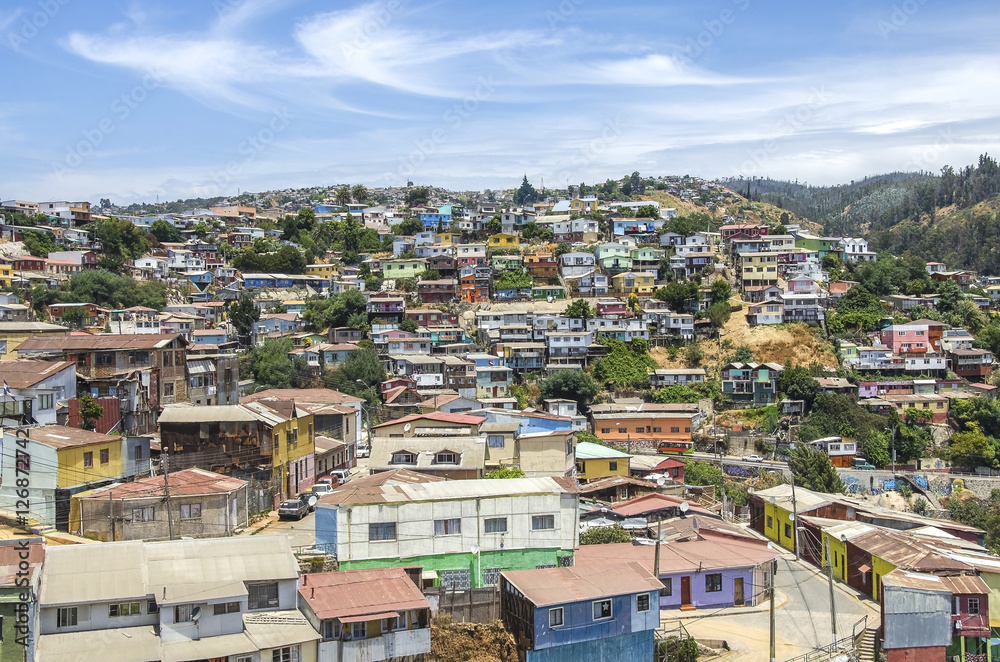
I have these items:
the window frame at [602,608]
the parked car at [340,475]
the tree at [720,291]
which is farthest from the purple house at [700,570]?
the tree at [720,291]

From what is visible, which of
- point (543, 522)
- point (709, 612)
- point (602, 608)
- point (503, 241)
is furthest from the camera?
point (503, 241)

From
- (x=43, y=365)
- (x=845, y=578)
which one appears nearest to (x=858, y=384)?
(x=845, y=578)

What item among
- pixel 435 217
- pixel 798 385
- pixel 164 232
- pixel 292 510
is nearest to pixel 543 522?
pixel 292 510

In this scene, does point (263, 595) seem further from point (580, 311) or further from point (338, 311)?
point (580, 311)

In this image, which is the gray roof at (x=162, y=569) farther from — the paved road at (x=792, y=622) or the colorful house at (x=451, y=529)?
the paved road at (x=792, y=622)

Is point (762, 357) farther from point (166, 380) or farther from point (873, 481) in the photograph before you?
point (166, 380)
